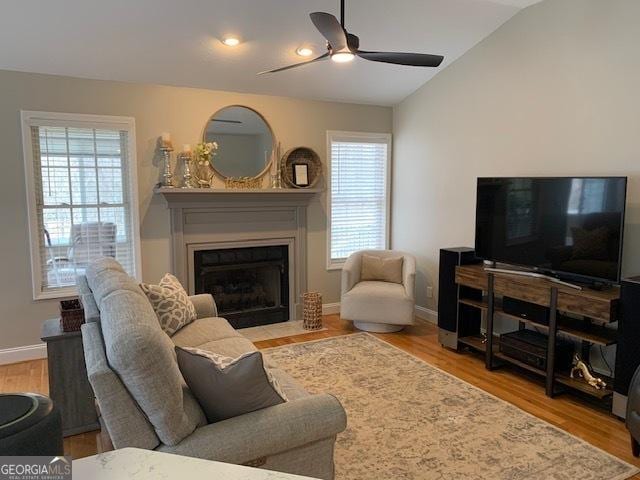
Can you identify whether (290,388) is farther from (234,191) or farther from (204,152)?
(204,152)

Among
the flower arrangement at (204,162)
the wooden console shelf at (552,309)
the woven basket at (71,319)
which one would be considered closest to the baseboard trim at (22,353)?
the woven basket at (71,319)

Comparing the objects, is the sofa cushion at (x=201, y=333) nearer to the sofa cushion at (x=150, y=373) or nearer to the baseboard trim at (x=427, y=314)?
the sofa cushion at (x=150, y=373)

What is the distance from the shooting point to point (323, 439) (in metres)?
1.96

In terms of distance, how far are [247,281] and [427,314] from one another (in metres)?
2.10

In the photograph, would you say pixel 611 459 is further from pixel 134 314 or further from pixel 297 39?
pixel 297 39

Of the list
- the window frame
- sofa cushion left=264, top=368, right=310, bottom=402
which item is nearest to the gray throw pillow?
sofa cushion left=264, top=368, right=310, bottom=402

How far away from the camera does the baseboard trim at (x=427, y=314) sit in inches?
208

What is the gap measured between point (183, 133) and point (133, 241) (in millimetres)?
1176

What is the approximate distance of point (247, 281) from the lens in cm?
527

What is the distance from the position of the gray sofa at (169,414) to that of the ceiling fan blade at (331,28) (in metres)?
1.72

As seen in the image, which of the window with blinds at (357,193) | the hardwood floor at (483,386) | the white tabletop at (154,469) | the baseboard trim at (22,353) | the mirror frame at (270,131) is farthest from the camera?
the window with blinds at (357,193)

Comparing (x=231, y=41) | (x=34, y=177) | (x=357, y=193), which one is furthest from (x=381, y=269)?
(x=34, y=177)

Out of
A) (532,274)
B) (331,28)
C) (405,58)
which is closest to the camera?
(331,28)

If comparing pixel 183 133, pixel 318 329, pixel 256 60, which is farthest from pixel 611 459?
pixel 183 133
